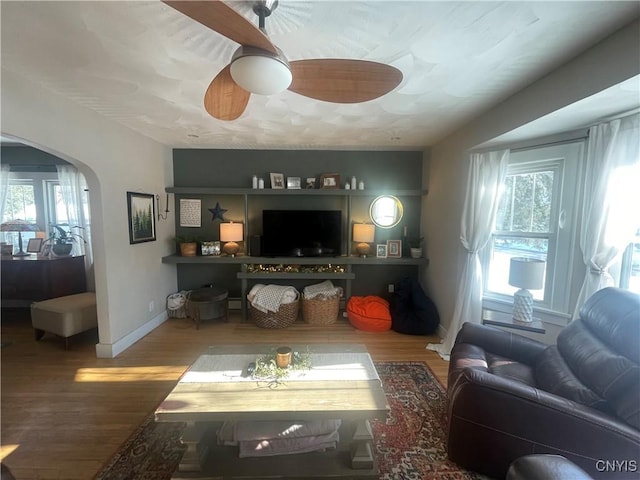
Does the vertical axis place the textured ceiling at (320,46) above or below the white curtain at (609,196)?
above

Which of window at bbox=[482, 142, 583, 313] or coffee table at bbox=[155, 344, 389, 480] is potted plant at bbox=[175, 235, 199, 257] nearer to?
coffee table at bbox=[155, 344, 389, 480]

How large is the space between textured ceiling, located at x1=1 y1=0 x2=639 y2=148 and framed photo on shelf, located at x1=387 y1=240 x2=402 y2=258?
6.11 ft

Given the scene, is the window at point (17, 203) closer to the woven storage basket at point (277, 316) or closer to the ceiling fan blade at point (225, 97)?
the woven storage basket at point (277, 316)

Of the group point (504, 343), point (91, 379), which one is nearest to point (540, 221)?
point (504, 343)

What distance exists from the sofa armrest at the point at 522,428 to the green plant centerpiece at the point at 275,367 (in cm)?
92

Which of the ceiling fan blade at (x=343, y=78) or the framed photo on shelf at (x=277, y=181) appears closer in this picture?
the ceiling fan blade at (x=343, y=78)

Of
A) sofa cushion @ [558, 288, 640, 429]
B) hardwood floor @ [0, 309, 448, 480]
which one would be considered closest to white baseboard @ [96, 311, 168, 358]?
hardwood floor @ [0, 309, 448, 480]

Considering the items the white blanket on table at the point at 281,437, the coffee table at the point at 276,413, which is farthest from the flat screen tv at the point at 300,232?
the white blanket on table at the point at 281,437

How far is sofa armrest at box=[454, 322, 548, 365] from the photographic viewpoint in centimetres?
198

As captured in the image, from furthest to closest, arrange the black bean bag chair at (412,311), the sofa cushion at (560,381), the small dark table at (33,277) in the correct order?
the small dark table at (33,277) < the black bean bag chair at (412,311) < the sofa cushion at (560,381)

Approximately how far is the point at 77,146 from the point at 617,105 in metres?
3.96

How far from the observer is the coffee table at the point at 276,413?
4.71 ft

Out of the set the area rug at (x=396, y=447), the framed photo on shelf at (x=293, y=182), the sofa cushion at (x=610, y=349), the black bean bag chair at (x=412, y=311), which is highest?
the framed photo on shelf at (x=293, y=182)

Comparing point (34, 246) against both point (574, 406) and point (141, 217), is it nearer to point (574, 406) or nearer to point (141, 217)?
point (141, 217)
